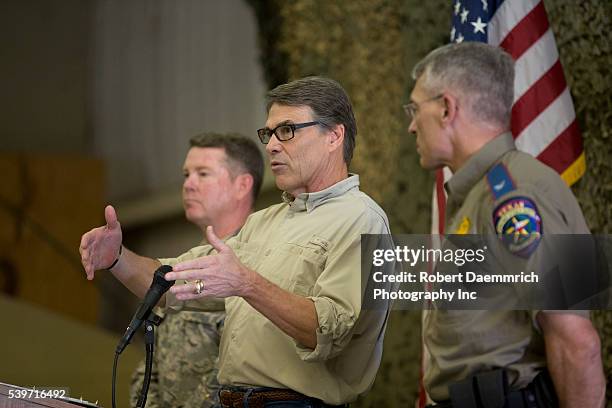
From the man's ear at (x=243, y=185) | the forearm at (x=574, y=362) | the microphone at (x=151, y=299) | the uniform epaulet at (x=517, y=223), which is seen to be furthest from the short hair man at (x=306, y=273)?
the man's ear at (x=243, y=185)

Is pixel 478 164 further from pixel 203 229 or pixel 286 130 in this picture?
pixel 203 229

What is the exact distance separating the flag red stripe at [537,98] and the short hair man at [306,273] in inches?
35.5

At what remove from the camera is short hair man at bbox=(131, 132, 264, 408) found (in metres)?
3.04

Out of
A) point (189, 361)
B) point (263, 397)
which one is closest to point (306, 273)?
point (263, 397)

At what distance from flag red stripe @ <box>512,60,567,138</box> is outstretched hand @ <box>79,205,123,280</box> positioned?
1.35m

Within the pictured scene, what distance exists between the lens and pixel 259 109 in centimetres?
666

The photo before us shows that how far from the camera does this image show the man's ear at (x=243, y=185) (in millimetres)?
3227

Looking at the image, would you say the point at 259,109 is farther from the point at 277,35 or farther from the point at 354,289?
the point at 354,289

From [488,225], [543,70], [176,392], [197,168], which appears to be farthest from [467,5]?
[176,392]

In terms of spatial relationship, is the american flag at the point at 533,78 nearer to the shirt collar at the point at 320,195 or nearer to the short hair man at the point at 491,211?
the short hair man at the point at 491,211

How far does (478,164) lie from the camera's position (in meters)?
2.35

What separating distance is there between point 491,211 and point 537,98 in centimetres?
Result: 102

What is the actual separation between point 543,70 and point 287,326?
57.7 inches

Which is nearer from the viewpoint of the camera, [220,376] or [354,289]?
[354,289]
